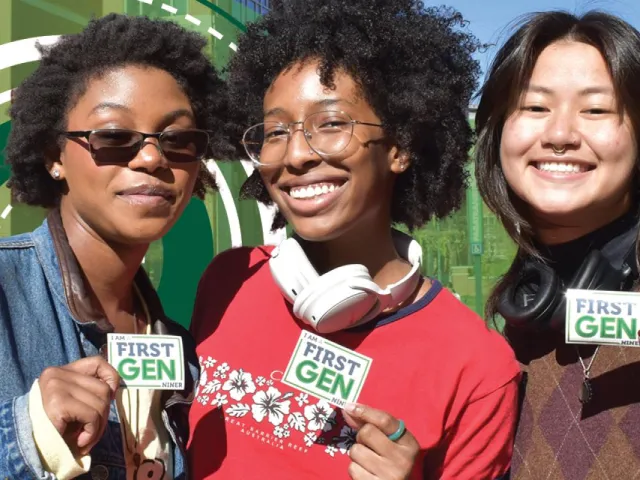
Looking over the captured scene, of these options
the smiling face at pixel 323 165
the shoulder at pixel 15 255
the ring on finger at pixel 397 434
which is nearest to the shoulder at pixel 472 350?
the ring on finger at pixel 397 434

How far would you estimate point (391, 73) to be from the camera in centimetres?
274

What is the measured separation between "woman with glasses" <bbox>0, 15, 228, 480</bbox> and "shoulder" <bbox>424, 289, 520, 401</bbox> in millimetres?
818

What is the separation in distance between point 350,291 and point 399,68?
0.90 m

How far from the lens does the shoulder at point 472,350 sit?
92.2 inches

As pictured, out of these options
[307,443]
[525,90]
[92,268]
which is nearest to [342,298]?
[307,443]

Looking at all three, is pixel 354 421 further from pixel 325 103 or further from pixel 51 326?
pixel 325 103

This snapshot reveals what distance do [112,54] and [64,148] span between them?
13.1 inches

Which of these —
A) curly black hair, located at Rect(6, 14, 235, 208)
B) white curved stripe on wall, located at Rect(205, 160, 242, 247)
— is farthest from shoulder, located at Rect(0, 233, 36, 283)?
white curved stripe on wall, located at Rect(205, 160, 242, 247)

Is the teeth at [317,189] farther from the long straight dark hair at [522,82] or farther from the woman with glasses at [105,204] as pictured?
the long straight dark hair at [522,82]

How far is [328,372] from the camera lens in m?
2.11

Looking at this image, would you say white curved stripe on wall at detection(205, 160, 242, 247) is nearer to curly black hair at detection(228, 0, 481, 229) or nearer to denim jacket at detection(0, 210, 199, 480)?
curly black hair at detection(228, 0, 481, 229)

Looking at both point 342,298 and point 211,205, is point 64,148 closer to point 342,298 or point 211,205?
point 342,298

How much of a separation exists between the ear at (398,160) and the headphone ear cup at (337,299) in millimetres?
460

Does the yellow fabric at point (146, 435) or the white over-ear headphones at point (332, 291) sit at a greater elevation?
the white over-ear headphones at point (332, 291)
